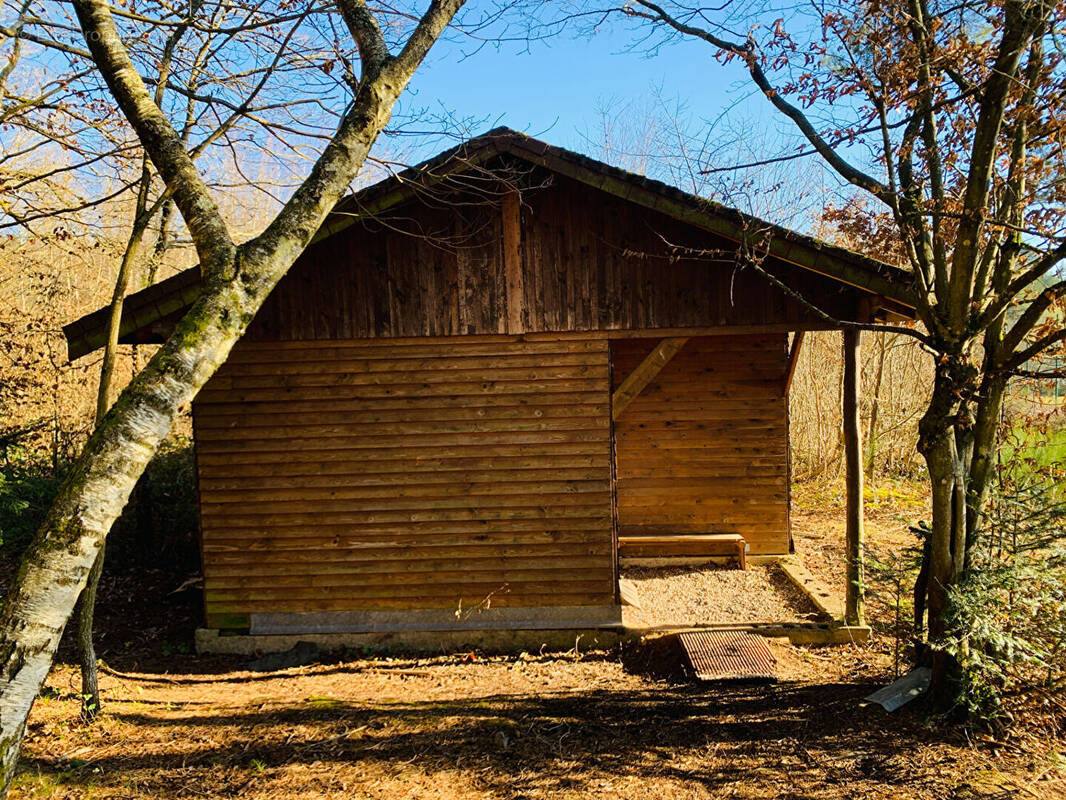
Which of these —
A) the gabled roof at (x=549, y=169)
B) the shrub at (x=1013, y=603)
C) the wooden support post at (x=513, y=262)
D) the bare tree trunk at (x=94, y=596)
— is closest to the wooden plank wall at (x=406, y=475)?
the wooden support post at (x=513, y=262)

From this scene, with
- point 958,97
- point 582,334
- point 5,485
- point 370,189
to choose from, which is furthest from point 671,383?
point 5,485

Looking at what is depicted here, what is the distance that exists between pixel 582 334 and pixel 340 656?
4122 mm

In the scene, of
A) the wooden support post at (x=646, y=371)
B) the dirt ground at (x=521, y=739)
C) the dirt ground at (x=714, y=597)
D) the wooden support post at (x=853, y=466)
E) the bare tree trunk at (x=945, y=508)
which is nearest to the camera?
the dirt ground at (x=521, y=739)

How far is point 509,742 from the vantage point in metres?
4.96

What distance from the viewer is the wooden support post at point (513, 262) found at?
7.05 meters

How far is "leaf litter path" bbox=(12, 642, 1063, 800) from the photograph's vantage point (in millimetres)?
4262

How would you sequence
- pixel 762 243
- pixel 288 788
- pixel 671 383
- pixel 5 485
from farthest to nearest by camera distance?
1. pixel 671 383
2. pixel 5 485
3. pixel 762 243
4. pixel 288 788

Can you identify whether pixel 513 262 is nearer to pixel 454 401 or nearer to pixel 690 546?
pixel 454 401

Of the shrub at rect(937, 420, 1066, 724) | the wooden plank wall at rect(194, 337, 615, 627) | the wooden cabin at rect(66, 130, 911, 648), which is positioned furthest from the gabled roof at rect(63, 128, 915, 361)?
the shrub at rect(937, 420, 1066, 724)

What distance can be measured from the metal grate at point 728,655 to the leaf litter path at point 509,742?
176 mm

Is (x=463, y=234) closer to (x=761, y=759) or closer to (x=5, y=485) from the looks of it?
(x=761, y=759)

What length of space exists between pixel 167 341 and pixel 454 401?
12.6ft

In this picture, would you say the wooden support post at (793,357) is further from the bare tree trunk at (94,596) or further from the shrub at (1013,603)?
the bare tree trunk at (94,596)

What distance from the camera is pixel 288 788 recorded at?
4.36 meters
